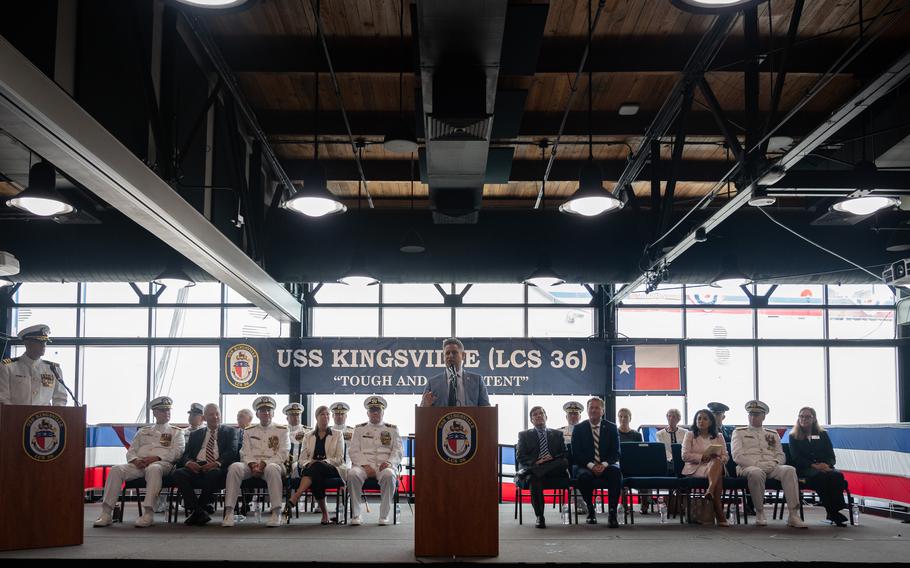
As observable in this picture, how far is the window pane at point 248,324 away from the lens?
1479 cm

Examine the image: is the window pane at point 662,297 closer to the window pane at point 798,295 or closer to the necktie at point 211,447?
the window pane at point 798,295

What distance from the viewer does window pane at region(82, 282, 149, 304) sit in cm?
1495

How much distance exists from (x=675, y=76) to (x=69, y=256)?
23.9 feet

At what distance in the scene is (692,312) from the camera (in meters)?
15.0

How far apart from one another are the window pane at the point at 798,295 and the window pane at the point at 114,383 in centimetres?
1140

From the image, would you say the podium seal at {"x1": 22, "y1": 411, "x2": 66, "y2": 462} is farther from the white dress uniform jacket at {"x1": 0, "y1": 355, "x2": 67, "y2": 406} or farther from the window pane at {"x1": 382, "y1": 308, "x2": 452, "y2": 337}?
the window pane at {"x1": 382, "y1": 308, "x2": 452, "y2": 337}

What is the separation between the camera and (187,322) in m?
14.9

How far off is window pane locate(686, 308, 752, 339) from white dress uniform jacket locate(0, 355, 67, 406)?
11.0 metres

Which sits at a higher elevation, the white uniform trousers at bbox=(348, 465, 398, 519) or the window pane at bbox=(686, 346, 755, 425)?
the window pane at bbox=(686, 346, 755, 425)

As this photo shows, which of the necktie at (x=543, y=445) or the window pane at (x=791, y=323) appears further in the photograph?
the window pane at (x=791, y=323)

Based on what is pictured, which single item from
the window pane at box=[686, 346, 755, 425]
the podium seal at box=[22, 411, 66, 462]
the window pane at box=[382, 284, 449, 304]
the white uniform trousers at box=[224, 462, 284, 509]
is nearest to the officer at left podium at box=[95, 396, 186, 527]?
the white uniform trousers at box=[224, 462, 284, 509]

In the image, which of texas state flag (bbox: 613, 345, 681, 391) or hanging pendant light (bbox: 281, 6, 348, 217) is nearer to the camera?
hanging pendant light (bbox: 281, 6, 348, 217)

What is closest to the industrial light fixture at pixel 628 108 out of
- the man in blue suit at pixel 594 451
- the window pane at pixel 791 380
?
the man in blue suit at pixel 594 451

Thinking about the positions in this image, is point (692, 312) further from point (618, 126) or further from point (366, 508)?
point (366, 508)
